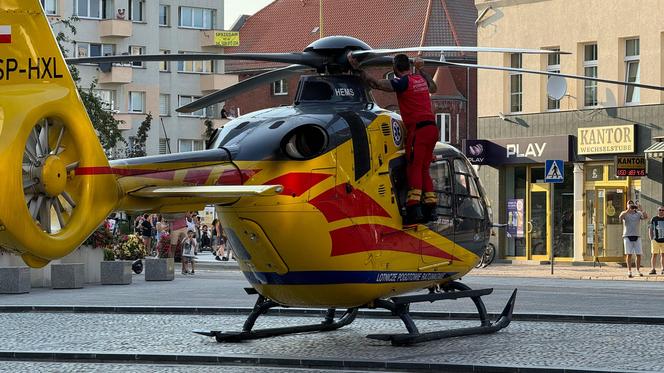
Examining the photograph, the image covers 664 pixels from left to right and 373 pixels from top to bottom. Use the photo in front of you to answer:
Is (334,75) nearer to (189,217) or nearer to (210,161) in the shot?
(210,161)

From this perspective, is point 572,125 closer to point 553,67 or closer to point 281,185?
point 553,67

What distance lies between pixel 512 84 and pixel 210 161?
36105mm

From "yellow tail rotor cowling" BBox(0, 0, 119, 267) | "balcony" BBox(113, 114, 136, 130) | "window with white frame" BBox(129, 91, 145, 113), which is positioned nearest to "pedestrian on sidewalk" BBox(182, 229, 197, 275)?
"yellow tail rotor cowling" BBox(0, 0, 119, 267)

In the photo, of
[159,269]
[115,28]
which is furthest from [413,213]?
[115,28]

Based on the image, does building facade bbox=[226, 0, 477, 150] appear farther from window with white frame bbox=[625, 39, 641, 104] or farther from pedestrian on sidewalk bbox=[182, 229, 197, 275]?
pedestrian on sidewalk bbox=[182, 229, 197, 275]

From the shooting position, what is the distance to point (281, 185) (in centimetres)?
1558

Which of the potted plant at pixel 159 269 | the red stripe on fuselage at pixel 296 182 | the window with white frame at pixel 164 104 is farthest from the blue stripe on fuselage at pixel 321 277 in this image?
the window with white frame at pixel 164 104

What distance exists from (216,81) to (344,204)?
80.9 meters

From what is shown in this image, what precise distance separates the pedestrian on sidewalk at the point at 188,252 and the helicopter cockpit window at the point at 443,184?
21.8m

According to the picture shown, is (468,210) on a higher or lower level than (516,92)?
lower

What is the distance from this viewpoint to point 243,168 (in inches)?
619

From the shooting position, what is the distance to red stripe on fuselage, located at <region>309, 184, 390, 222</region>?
16.1 meters

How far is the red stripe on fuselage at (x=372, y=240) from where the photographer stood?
53.6 ft

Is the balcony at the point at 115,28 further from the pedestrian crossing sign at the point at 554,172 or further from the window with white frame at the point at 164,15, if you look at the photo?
the pedestrian crossing sign at the point at 554,172
